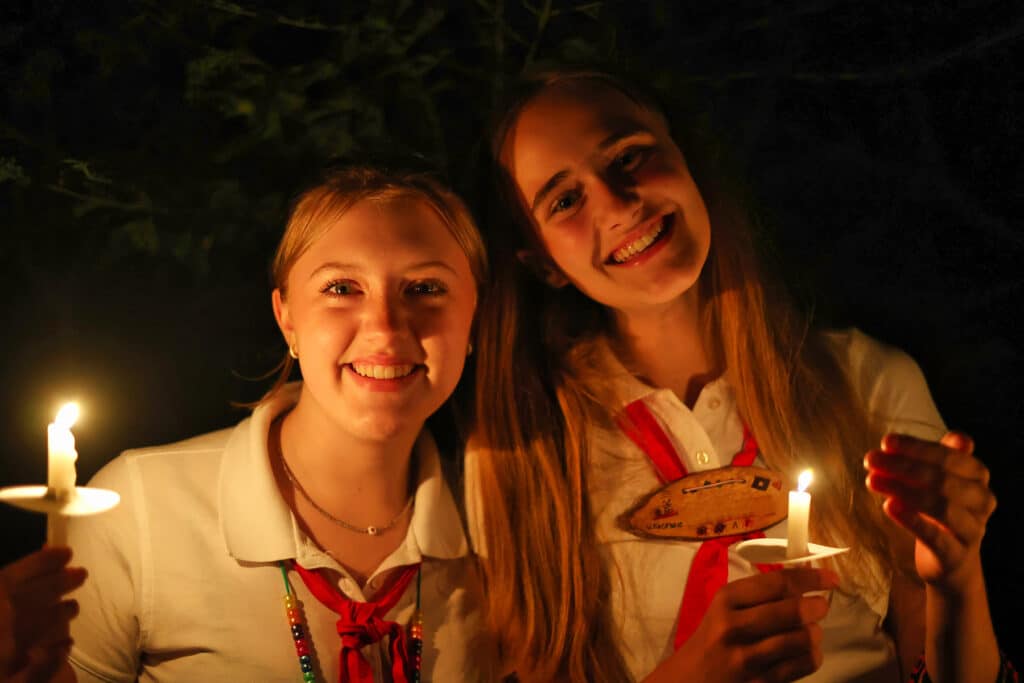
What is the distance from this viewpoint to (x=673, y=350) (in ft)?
8.32

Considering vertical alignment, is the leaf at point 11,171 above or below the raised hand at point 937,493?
above

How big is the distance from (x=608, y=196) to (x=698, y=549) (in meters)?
0.87

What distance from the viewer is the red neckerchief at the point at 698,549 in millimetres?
2244

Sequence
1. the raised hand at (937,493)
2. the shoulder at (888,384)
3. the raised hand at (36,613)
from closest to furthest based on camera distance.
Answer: the raised hand at (36,613) → the raised hand at (937,493) → the shoulder at (888,384)

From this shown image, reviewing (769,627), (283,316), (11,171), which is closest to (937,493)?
(769,627)

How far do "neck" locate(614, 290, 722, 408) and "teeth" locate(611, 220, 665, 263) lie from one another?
0.27 m

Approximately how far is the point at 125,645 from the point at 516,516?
91cm

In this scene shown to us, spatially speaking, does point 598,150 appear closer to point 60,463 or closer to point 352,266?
point 352,266

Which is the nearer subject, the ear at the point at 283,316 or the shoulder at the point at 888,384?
the ear at the point at 283,316

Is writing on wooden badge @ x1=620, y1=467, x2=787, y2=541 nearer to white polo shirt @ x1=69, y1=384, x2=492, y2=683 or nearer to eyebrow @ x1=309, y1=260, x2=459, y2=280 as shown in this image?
white polo shirt @ x1=69, y1=384, x2=492, y2=683

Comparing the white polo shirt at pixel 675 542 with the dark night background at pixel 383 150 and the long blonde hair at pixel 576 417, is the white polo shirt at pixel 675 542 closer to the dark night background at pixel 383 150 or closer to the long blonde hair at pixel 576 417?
the long blonde hair at pixel 576 417

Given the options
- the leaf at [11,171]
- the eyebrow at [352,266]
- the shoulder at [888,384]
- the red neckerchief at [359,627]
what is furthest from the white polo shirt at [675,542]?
the leaf at [11,171]

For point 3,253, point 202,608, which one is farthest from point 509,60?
point 202,608

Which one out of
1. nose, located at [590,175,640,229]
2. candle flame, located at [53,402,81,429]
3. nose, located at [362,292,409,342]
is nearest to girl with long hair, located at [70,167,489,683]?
nose, located at [362,292,409,342]
